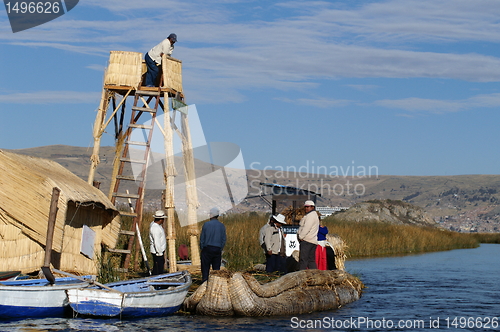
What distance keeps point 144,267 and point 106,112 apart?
14.2 feet

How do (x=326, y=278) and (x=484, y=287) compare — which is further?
(x=484, y=287)

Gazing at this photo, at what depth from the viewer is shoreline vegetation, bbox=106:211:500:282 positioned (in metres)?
22.6

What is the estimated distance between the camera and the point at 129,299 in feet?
43.8

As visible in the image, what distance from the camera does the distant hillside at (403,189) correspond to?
125 metres

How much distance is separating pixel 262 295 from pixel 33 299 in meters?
4.40

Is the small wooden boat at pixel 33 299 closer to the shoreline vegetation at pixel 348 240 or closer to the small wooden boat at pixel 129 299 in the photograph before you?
the small wooden boat at pixel 129 299

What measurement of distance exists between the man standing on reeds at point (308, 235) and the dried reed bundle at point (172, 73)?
526 centimetres

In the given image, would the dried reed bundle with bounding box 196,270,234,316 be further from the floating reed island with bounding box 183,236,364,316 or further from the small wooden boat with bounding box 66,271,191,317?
the small wooden boat with bounding box 66,271,191,317

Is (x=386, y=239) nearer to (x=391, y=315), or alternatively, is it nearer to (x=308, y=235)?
(x=391, y=315)

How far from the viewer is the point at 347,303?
17172 millimetres

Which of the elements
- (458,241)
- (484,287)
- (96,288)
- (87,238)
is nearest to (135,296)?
(96,288)

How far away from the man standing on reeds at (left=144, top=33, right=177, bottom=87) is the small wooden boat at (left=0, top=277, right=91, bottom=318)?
734cm

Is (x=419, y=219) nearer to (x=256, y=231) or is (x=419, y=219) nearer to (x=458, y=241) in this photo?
(x=458, y=241)

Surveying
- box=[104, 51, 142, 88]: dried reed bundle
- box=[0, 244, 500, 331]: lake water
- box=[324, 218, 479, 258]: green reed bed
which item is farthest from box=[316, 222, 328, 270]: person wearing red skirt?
box=[324, 218, 479, 258]: green reed bed
